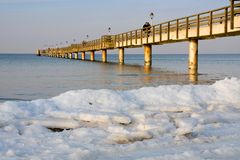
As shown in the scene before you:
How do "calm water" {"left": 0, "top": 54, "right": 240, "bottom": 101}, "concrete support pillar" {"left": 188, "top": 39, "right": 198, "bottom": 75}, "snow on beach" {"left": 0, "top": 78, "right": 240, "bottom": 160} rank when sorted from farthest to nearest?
1. "concrete support pillar" {"left": 188, "top": 39, "right": 198, "bottom": 75}
2. "calm water" {"left": 0, "top": 54, "right": 240, "bottom": 101}
3. "snow on beach" {"left": 0, "top": 78, "right": 240, "bottom": 160}

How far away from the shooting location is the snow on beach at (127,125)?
484 centimetres

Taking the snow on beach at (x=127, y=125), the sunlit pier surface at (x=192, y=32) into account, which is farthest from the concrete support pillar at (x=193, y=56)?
the snow on beach at (x=127, y=125)

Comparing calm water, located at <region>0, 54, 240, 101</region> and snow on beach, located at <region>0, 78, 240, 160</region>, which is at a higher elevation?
snow on beach, located at <region>0, 78, 240, 160</region>

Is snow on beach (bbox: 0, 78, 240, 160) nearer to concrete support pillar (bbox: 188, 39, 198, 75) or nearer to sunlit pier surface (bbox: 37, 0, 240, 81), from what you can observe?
sunlit pier surface (bbox: 37, 0, 240, 81)

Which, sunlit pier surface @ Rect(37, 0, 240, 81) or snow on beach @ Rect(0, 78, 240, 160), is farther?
sunlit pier surface @ Rect(37, 0, 240, 81)

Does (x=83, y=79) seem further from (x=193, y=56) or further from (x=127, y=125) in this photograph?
(x=127, y=125)

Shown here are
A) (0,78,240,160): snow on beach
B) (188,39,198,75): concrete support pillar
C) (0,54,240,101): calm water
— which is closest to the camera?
(0,78,240,160): snow on beach

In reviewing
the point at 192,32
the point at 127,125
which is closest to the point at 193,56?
the point at 192,32

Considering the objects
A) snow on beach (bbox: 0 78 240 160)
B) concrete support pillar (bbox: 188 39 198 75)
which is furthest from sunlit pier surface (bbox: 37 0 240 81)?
snow on beach (bbox: 0 78 240 160)

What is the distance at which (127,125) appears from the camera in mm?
6324

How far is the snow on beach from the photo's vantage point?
15.9 ft

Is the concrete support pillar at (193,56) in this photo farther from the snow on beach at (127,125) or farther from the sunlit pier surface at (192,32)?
the snow on beach at (127,125)

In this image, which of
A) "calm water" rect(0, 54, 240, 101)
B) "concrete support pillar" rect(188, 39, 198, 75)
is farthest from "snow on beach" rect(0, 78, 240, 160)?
"concrete support pillar" rect(188, 39, 198, 75)

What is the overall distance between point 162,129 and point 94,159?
1604 millimetres
